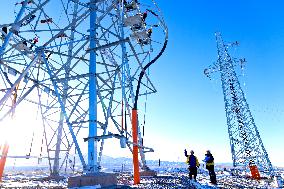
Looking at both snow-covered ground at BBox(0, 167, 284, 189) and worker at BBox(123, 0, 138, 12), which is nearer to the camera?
snow-covered ground at BBox(0, 167, 284, 189)

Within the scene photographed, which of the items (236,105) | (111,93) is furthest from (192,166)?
(236,105)

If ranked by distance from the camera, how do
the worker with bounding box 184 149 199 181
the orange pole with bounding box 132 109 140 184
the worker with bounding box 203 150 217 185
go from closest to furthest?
1. the orange pole with bounding box 132 109 140 184
2. the worker with bounding box 203 150 217 185
3. the worker with bounding box 184 149 199 181

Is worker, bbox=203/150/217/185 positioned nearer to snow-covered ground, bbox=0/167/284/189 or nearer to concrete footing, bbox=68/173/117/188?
snow-covered ground, bbox=0/167/284/189

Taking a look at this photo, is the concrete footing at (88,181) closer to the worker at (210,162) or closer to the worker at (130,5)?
the worker at (210,162)

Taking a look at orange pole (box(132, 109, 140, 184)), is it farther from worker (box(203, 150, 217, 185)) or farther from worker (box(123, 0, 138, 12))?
worker (box(123, 0, 138, 12))

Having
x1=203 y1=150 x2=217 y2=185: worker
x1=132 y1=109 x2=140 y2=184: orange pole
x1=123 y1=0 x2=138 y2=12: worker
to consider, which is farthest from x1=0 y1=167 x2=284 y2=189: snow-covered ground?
x1=123 y1=0 x2=138 y2=12: worker

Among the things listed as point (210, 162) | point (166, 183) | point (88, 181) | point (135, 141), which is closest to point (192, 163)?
point (210, 162)

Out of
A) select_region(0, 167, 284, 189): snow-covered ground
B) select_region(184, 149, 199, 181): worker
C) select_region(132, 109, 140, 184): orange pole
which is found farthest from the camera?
select_region(184, 149, 199, 181): worker

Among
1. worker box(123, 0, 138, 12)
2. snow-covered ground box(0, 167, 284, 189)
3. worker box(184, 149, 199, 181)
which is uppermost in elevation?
worker box(123, 0, 138, 12)

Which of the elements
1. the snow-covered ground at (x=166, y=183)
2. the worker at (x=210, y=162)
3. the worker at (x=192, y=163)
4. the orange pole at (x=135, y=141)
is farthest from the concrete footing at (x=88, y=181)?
the worker at (x=192, y=163)

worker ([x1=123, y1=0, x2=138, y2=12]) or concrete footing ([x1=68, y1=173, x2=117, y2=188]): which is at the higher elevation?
worker ([x1=123, y1=0, x2=138, y2=12])

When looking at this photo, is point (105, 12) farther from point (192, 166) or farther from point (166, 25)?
point (192, 166)

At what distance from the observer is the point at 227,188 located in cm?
1151

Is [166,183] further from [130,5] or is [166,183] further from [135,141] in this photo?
[130,5]
